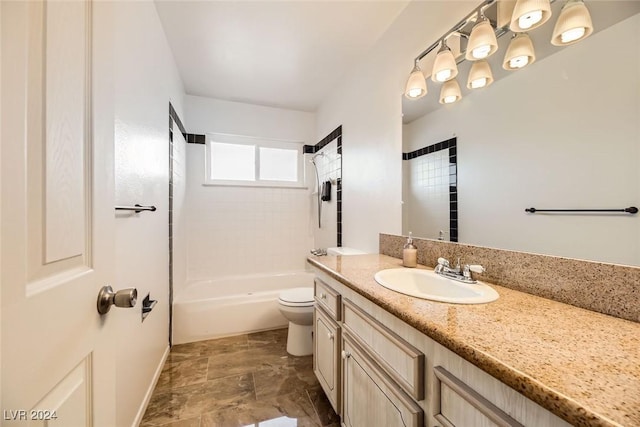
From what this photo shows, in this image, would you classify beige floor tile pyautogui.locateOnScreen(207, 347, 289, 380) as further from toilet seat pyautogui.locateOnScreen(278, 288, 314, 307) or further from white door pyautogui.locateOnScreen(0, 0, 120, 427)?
white door pyautogui.locateOnScreen(0, 0, 120, 427)

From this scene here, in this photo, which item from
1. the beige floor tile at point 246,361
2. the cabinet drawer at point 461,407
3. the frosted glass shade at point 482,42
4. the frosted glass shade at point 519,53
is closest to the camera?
the cabinet drawer at point 461,407

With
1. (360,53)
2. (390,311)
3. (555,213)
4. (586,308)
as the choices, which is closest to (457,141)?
(555,213)

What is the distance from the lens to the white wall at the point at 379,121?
1.57 m

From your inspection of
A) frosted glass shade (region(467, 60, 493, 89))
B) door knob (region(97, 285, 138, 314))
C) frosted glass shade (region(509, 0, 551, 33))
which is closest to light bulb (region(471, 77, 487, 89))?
frosted glass shade (region(467, 60, 493, 89))

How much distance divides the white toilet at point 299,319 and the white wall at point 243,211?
3.95 feet

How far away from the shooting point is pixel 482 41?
1111 millimetres

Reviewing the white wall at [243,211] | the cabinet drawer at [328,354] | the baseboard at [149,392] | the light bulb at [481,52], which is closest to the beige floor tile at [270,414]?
the cabinet drawer at [328,354]

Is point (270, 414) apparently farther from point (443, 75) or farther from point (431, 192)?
point (443, 75)

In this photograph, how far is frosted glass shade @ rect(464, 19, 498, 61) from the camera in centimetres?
110

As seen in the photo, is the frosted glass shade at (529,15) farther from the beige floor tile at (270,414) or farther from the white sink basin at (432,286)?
the beige floor tile at (270,414)

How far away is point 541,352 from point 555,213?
0.59 m

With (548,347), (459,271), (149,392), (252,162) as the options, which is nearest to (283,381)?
(149,392)

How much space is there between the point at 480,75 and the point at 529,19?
250 mm

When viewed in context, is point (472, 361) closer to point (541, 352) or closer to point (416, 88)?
point (541, 352)
